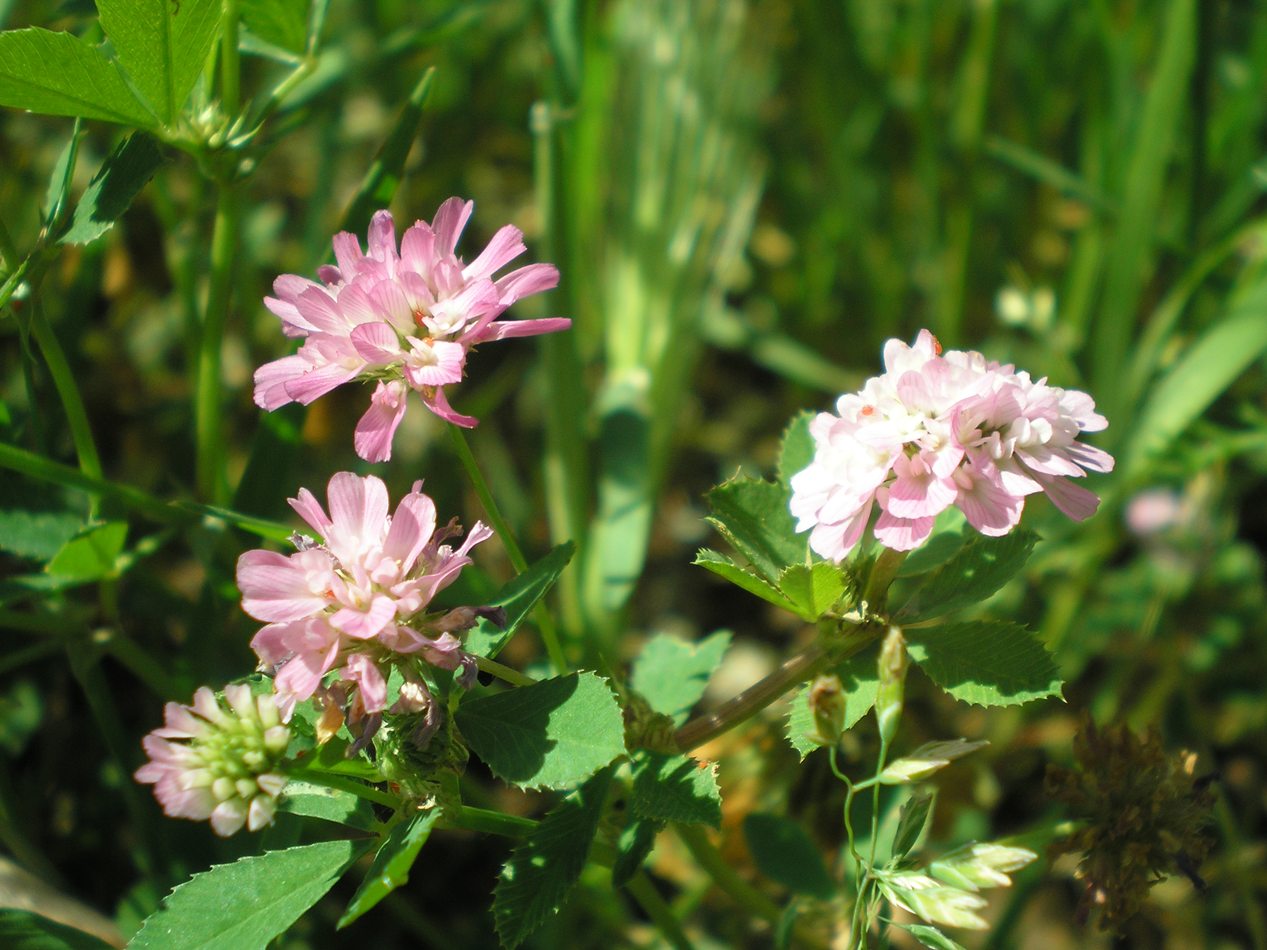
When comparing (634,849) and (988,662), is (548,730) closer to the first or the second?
(634,849)

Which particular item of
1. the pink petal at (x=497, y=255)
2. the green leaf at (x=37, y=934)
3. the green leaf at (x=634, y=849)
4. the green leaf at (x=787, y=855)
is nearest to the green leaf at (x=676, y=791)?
the green leaf at (x=634, y=849)

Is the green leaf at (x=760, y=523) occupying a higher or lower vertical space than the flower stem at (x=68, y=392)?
lower

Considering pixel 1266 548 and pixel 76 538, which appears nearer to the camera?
pixel 76 538

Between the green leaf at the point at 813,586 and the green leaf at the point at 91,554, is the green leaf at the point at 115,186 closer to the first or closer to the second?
the green leaf at the point at 91,554

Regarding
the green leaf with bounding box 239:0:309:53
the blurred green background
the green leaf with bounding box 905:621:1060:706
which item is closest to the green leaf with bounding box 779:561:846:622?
the green leaf with bounding box 905:621:1060:706

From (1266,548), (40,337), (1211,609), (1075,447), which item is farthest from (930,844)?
(40,337)

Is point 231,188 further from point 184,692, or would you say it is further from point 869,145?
point 869,145
